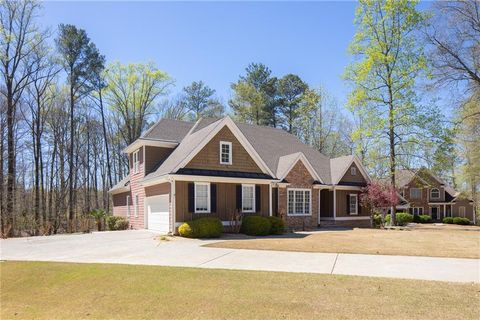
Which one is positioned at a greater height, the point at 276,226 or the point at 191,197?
the point at 191,197

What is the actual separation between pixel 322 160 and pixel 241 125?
7.00m

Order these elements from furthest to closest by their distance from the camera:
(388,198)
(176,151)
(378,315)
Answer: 1. (388,198)
2. (176,151)
3. (378,315)

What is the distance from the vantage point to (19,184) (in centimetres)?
4144

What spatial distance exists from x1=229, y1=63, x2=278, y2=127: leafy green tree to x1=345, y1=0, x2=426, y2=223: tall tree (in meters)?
15.8

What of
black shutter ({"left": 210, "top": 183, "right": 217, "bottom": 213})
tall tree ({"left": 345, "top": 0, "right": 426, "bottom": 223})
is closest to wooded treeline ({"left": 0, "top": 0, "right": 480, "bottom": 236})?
tall tree ({"left": 345, "top": 0, "right": 426, "bottom": 223})

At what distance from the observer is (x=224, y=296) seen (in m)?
7.37

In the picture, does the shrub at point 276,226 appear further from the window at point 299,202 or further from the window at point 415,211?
the window at point 415,211

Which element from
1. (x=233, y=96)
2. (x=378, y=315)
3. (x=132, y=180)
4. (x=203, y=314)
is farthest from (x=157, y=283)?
(x=233, y=96)

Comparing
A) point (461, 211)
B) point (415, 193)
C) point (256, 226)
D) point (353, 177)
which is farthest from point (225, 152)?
point (461, 211)

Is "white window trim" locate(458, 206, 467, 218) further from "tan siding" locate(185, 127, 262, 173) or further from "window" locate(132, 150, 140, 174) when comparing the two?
"window" locate(132, 150, 140, 174)

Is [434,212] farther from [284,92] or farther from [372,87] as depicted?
[372,87]

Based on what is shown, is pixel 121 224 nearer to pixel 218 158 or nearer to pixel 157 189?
pixel 157 189

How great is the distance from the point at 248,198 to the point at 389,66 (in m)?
15.3

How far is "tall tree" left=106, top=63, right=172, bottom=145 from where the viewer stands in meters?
40.7
